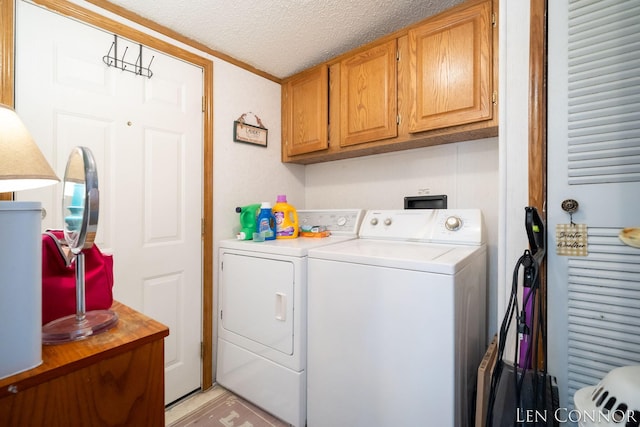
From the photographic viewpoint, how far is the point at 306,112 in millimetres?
2236

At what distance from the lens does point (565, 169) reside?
954 mm

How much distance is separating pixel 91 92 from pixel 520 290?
7.17 feet

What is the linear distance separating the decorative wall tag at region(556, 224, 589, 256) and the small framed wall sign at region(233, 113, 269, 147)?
192 cm

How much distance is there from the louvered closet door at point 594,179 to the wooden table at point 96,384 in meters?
1.27

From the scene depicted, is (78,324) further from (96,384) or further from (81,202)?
(81,202)

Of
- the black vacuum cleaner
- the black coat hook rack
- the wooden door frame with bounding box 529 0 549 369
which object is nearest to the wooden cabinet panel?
the wooden door frame with bounding box 529 0 549 369

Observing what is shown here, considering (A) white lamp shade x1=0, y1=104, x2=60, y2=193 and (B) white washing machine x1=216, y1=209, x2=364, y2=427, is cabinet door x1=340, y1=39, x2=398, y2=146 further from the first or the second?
(A) white lamp shade x1=0, y1=104, x2=60, y2=193

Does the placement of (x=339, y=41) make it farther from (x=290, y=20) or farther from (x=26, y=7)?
(x=26, y=7)

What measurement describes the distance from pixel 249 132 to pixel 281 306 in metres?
1.34

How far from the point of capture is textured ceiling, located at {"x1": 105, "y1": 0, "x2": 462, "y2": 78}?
60.8 inches

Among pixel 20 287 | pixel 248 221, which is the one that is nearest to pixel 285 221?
pixel 248 221

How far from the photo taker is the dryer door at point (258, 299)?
1516 mm

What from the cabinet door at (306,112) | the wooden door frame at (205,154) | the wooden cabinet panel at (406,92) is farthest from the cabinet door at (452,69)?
the wooden door frame at (205,154)

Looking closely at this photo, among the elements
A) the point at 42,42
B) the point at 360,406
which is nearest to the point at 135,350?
the point at 360,406
